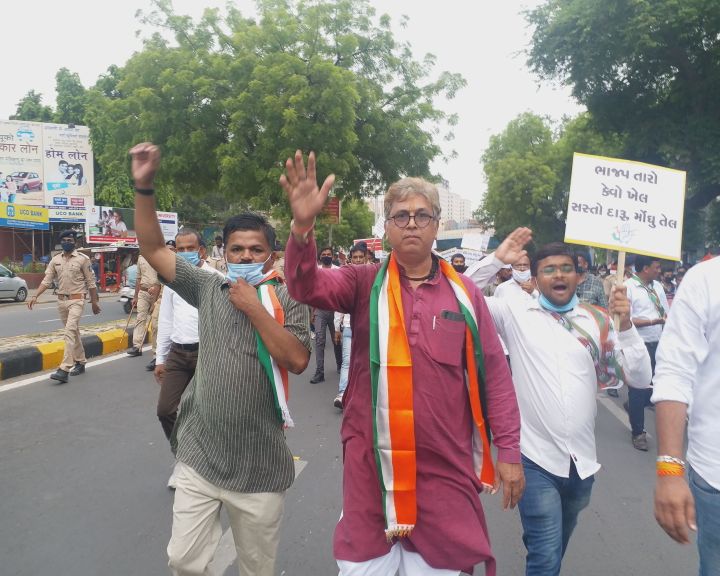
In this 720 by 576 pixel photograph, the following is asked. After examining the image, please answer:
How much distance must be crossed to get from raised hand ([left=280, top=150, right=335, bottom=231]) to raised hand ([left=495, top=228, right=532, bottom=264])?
3.54 feet

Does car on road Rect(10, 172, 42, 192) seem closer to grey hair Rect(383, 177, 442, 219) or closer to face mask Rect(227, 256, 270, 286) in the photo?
face mask Rect(227, 256, 270, 286)

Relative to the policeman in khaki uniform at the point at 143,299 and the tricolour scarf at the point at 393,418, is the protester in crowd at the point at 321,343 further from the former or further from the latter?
the tricolour scarf at the point at 393,418

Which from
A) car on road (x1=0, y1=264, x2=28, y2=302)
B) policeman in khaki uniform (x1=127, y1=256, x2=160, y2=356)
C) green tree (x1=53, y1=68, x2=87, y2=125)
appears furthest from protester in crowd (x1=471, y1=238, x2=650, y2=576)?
green tree (x1=53, y1=68, x2=87, y2=125)

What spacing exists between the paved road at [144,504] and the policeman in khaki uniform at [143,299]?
2.91 m

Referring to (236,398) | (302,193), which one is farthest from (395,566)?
(302,193)

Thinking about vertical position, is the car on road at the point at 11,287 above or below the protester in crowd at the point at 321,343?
below

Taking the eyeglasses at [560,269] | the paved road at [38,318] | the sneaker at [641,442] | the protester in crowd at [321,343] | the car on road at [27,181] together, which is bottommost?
the paved road at [38,318]

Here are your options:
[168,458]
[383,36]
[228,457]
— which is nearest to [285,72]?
[383,36]

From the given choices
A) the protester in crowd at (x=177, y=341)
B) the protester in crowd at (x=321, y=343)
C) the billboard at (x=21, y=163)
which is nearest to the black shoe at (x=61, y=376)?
the protester in crowd at (x=321, y=343)

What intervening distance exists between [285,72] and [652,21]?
9.69 meters

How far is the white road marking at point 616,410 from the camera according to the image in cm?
612

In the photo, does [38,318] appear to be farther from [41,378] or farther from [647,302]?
[647,302]

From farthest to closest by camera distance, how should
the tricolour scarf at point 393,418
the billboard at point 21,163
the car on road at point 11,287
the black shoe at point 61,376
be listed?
the billboard at point 21,163
the car on road at point 11,287
the black shoe at point 61,376
the tricolour scarf at point 393,418

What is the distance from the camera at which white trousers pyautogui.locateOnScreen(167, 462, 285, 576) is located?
7.37 ft
